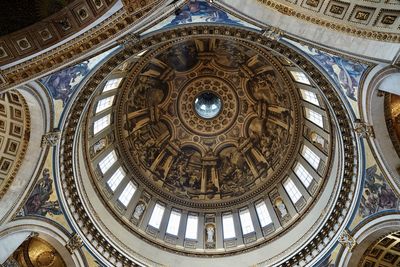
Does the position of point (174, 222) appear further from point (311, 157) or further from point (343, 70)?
point (343, 70)

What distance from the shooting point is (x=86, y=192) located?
1975 cm

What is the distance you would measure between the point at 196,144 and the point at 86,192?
11940 millimetres

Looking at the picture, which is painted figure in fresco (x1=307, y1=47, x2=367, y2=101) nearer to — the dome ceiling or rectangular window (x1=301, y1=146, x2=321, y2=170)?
rectangular window (x1=301, y1=146, x2=321, y2=170)

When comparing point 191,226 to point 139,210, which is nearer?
point 139,210

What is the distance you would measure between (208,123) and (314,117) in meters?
10.3

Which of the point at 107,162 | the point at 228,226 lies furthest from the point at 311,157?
the point at 107,162

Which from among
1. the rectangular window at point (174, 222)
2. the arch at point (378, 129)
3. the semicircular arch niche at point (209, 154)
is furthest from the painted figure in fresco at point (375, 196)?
the rectangular window at point (174, 222)

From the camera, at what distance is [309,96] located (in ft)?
71.1

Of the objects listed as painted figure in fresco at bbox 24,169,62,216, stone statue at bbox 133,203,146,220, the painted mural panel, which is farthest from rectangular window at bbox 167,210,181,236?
the painted mural panel

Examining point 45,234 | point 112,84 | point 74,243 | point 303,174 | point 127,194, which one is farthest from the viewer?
point 127,194

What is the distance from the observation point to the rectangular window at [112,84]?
20.9 meters

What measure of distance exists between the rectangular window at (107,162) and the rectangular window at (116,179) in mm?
714

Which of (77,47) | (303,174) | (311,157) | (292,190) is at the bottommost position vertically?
(77,47)

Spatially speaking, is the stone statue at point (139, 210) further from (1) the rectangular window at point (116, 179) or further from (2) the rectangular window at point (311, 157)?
(2) the rectangular window at point (311, 157)
